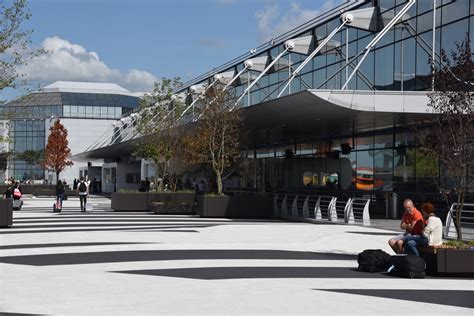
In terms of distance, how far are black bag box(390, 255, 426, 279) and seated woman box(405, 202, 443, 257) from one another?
23.0 inches

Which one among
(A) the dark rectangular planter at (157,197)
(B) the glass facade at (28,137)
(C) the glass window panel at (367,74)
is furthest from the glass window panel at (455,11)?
(B) the glass facade at (28,137)

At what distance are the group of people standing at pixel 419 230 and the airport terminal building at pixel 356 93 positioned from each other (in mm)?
7349

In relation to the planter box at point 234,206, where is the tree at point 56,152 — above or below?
above

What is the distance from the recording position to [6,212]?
19844 mm

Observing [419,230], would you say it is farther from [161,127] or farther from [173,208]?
[161,127]

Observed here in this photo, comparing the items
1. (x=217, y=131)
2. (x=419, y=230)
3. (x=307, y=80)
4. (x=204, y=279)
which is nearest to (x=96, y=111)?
(x=307, y=80)

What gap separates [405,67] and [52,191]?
124 ft

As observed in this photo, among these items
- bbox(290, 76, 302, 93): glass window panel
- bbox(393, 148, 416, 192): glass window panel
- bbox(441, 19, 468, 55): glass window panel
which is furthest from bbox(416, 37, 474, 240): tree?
bbox(290, 76, 302, 93): glass window panel

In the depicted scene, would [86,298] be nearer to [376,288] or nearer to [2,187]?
[376,288]

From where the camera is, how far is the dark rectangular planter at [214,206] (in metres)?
26.7

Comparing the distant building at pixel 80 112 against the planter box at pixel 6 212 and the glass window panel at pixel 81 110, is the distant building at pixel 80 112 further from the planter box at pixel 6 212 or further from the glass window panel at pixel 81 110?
the planter box at pixel 6 212

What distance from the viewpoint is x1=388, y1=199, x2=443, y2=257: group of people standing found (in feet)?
Result: 38.3

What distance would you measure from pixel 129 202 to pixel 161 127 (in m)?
4.00

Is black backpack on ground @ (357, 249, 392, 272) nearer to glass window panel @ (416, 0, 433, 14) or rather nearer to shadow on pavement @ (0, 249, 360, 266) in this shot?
shadow on pavement @ (0, 249, 360, 266)
